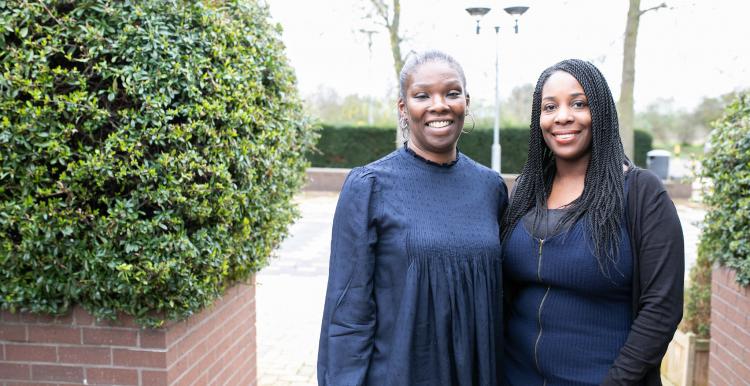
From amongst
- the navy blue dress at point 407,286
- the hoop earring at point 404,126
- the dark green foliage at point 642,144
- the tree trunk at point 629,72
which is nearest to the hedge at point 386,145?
the dark green foliage at point 642,144

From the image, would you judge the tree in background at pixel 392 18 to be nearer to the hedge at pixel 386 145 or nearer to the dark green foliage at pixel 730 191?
the hedge at pixel 386 145

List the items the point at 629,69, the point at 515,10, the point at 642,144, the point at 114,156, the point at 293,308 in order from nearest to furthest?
the point at 114,156 → the point at 293,308 → the point at 515,10 → the point at 629,69 → the point at 642,144

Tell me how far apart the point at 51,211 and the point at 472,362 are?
173 cm

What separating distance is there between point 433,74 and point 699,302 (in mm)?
3387

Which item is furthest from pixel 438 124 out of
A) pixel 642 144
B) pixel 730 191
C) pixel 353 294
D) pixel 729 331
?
pixel 642 144

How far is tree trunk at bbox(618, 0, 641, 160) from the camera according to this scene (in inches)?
536

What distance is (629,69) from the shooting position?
14250 mm

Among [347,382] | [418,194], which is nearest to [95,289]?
[347,382]

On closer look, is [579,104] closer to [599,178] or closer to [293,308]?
[599,178]

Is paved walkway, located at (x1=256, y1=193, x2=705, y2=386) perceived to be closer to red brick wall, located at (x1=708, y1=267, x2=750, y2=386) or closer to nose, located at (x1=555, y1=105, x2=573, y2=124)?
Result: red brick wall, located at (x1=708, y1=267, x2=750, y2=386)

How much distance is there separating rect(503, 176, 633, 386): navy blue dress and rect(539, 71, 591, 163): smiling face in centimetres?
26

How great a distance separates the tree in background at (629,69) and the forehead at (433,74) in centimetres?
1276

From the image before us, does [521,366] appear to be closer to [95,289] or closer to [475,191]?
[475,191]

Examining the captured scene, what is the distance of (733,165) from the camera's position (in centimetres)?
320
